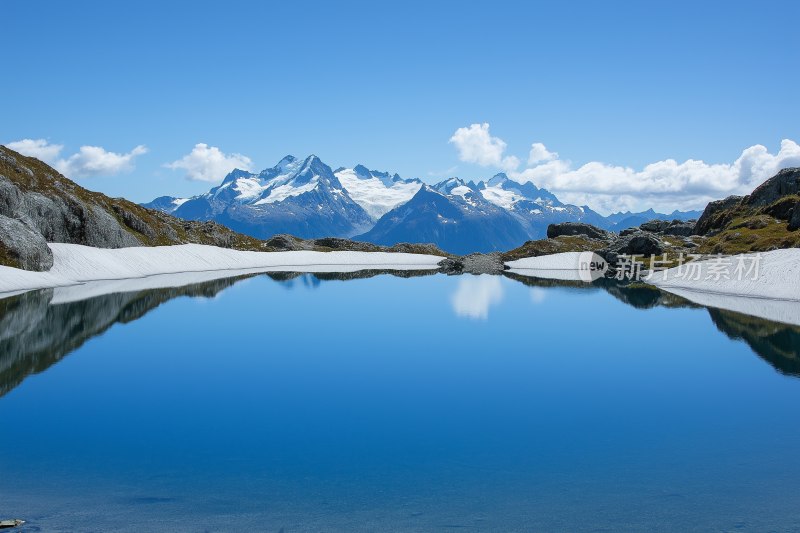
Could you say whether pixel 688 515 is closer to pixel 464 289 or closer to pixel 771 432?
pixel 771 432

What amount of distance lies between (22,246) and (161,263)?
35.0 m

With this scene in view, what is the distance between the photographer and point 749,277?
77.8 m

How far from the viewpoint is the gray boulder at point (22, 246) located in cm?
7301

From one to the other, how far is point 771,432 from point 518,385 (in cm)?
1096

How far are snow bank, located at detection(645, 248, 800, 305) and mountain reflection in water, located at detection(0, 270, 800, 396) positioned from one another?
5930mm

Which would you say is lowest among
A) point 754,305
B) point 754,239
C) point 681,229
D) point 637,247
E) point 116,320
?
point 116,320

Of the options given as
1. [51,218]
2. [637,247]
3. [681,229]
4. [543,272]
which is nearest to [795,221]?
[637,247]

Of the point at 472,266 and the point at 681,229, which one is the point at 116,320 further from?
the point at 681,229

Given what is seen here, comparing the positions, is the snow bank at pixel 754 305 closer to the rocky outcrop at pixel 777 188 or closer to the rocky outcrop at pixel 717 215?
the rocky outcrop at pixel 777 188

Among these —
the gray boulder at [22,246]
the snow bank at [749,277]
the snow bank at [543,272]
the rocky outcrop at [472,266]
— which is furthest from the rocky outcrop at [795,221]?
the gray boulder at [22,246]

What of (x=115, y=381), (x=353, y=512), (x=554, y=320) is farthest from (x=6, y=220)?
(x=353, y=512)

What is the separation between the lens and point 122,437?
70.0 feet

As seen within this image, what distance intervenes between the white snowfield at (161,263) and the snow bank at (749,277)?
75.4m

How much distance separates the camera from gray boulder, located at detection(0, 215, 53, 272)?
240 ft
